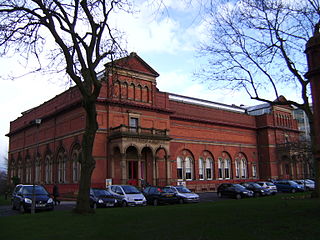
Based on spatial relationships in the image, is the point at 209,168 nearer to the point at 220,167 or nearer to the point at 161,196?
the point at 220,167

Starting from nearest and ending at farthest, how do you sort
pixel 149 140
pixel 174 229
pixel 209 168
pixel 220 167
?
pixel 174 229
pixel 149 140
pixel 209 168
pixel 220 167

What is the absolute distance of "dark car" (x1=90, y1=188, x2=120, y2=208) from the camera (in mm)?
22002

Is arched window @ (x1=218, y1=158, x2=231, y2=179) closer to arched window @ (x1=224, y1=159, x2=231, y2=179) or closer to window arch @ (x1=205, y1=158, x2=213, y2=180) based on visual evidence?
arched window @ (x1=224, y1=159, x2=231, y2=179)

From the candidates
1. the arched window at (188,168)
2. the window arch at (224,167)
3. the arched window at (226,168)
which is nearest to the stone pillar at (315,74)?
the arched window at (188,168)

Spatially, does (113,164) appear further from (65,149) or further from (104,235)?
(104,235)

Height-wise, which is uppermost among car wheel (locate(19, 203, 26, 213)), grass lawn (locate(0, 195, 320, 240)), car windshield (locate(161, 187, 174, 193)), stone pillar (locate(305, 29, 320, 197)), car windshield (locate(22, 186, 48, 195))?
stone pillar (locate(305, 29, 320, 197))

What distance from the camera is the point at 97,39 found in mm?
16594

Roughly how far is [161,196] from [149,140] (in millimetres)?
12279

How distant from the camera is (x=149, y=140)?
1453 inches

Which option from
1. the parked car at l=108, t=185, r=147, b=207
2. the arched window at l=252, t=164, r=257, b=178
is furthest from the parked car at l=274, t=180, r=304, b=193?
the parked car at l=108, t=185, r=147, b=207

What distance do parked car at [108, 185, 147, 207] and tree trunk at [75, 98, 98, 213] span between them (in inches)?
294

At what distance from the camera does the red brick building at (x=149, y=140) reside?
36.3m

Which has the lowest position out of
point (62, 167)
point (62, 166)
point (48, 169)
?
point (48, 169)

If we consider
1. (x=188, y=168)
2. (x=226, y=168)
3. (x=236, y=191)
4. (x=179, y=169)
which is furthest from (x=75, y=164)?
(x=226, y=168)
